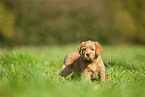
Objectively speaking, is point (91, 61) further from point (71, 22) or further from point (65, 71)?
point (71, 22)

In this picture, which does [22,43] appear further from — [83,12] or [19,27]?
[83,12]

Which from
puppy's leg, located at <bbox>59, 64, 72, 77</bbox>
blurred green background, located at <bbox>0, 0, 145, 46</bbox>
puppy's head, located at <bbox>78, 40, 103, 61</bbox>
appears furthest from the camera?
blurred green background, located at <bbox>0, 0, 145, 46</bbox>

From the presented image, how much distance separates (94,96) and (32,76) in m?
1.01

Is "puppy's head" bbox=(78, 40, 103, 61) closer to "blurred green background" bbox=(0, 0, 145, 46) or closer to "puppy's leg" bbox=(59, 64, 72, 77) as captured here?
"puppy's leg" bbox=(59, 64, 72, 77)

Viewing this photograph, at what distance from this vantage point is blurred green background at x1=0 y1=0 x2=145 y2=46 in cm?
1321

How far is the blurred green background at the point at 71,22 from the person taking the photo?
13211 mm

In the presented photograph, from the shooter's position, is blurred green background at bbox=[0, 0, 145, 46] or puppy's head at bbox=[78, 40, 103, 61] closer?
puppy's head at bbox=[78, 40, 103, 61]

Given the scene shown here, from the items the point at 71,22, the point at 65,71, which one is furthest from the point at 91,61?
the point at 71,22

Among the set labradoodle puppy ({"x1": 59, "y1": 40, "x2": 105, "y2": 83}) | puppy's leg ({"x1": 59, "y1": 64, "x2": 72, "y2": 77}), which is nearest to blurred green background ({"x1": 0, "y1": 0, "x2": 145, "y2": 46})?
puppy's leg ({"x1": 59, "y1": 64, "x2": 72, "y2": 77})

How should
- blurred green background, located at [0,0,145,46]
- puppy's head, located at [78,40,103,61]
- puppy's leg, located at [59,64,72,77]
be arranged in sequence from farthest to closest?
blurred green background, located at [0,0,145,46] → puppy's leg, located at [59,64,72,77] → puppy's head, located at [78,40,103,61]

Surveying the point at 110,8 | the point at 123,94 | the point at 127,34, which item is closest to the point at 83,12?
the point at 110,8

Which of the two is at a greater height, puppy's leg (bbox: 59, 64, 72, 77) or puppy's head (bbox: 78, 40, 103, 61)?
puppy's head (bbox: 78, 40, 103, 61)

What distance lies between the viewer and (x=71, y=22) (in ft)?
44.3

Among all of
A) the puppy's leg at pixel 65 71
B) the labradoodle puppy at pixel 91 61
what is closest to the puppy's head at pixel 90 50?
the labradoodle puppy at pixel 91 61
